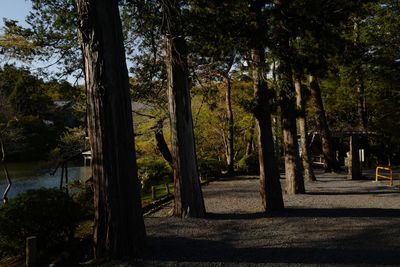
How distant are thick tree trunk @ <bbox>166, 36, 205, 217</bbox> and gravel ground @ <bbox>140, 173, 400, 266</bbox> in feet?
1.48

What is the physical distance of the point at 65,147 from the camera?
17.1 m

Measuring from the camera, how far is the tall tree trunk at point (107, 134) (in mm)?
6254

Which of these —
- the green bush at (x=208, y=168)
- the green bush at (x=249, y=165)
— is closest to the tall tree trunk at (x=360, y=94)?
the green bush at (x=249, y=165)

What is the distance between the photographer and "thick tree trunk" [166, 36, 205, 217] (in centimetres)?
948

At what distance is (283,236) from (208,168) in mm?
14763

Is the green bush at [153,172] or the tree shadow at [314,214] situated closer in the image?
the tree shadow at [314,214]

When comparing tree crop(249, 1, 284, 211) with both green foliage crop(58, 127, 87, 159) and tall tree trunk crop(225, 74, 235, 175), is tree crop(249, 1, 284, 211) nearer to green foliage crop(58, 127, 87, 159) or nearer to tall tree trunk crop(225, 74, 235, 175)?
green foliage crop(58, 127, 87, 159)

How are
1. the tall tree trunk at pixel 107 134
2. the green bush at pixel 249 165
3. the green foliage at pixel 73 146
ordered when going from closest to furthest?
the tall tree trunk at pixel 107 134, the green foliage at pixel 73 146, the green bush at pixel 249 165

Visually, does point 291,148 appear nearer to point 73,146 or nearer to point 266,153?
point 266,153

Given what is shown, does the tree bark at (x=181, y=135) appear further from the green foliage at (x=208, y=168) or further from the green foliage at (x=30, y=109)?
the green foliage at (x=208, y=168)

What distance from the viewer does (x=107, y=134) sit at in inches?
247

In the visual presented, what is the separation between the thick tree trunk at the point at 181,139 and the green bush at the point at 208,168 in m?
12.4

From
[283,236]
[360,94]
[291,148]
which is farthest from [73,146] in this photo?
[360,94]

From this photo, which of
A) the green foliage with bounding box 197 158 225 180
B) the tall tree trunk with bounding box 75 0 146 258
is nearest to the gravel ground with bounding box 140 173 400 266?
the tall tree trunk with bounding box 75 0 146 258
